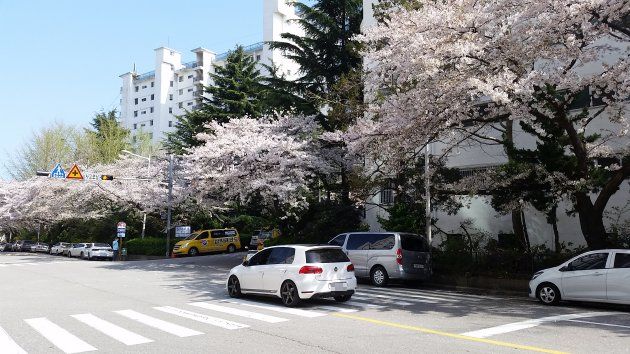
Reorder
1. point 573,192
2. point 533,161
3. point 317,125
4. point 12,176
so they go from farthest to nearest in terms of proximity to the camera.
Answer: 1. point 12,176
2. point 317,125
3. point 533,161
4. point 573,192

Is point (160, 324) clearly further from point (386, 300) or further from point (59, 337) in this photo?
point (386, 300)

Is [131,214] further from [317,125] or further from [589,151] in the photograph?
[589,151]

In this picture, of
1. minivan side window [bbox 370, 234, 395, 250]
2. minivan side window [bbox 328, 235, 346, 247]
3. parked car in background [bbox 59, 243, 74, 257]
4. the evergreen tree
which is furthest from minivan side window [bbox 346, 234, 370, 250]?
parked car in background [bbox 59, 243, 74, 257]

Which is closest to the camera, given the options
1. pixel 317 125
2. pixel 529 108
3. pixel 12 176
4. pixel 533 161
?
pixel 529 108

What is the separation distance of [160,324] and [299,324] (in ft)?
8.70

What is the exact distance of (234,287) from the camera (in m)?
13.8

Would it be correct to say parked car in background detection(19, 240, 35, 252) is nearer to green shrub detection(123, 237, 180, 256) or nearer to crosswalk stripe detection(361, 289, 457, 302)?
green shrub detection(123, 237, 180, 256)

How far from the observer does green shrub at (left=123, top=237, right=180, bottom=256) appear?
39.8 metres

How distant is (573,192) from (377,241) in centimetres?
628

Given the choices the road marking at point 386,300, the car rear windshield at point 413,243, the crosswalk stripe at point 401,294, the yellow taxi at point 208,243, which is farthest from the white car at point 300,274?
the yellow taxi at point 208,243

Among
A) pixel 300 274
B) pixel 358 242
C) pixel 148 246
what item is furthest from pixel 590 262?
pixel 148 246

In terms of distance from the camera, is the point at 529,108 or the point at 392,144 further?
the point at 392,144

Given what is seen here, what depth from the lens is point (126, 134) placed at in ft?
192

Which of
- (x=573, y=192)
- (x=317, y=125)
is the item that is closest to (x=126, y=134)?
(x=317, y=125)
